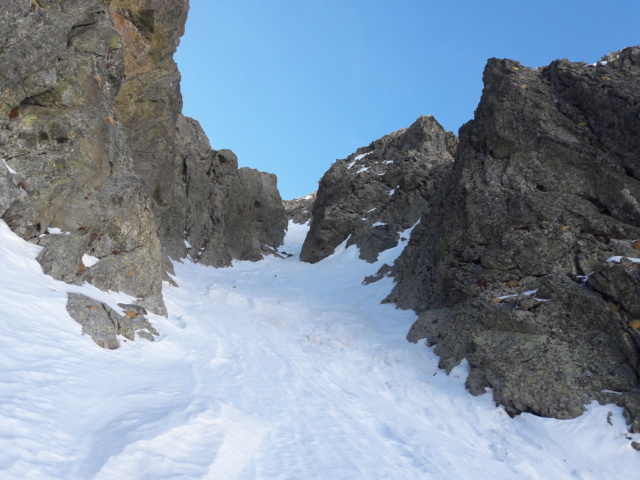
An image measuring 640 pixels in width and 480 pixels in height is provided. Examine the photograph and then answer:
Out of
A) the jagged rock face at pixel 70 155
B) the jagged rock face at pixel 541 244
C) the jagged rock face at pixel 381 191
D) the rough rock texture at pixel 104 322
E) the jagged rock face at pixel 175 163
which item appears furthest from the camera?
the jagged rock face at pixel 381 191

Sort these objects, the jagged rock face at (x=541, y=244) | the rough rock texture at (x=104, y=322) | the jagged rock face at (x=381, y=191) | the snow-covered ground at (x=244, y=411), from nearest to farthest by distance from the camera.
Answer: the snow-covered ground at (x=244, y=411) < the rough rock texture at (x=104, y=322) < the jagged rock face at (x=541, y=244) < the jagged rock face at (x=381, y=191)

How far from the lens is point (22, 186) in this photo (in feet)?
45.9

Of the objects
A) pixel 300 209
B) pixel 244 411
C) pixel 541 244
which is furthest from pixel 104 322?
pixel 300 209

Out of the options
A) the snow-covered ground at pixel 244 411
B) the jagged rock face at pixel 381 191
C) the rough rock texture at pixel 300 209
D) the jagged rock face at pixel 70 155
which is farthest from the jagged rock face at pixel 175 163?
the rough rock texture at pixel 300 209

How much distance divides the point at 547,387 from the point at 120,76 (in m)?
23.2

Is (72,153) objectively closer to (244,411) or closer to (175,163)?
(244,411)

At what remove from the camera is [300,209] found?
89.8 meters

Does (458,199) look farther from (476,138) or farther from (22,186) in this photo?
(22,186)

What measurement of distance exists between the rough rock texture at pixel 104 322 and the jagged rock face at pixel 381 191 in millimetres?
24719

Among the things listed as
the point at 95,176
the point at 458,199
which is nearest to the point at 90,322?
the point at 95,176

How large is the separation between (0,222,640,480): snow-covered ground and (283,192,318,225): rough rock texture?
66.6m

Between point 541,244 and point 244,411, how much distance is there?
44.2ft

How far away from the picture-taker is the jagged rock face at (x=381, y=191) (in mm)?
39000

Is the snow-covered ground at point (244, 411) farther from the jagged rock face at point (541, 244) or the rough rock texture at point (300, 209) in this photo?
the rough rock texture at point (300, 209)
